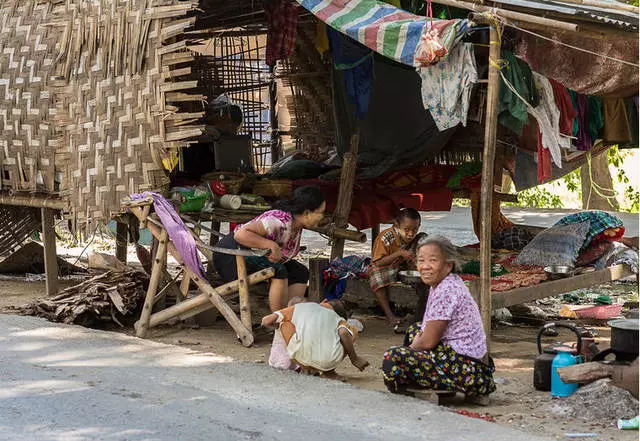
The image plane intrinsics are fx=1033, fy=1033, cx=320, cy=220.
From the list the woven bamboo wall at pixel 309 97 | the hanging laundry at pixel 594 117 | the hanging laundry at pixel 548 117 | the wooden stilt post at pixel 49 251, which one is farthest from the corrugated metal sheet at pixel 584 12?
the wooden stilt post at pixel 49 251

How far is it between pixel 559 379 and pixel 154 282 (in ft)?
10.9

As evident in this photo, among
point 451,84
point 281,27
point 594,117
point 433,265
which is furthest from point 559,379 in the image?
point 281,27

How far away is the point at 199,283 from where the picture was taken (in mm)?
7773

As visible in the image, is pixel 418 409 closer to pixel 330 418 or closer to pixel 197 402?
pixel 330 418

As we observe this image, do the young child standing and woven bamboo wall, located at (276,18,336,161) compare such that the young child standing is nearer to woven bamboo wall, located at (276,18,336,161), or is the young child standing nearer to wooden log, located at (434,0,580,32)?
wooden log, located at (434,0,580,32)

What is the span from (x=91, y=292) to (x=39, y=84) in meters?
2.03

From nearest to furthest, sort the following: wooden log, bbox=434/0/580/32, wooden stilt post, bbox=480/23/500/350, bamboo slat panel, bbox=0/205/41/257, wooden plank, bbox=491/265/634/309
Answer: wooden log, bbox=434/0/580/32
wooden stilt post, bbox=480/23/500/350
wooden plank, bbox=491/265/634/309
bamboo slat panel, bbox=0/205/41/257

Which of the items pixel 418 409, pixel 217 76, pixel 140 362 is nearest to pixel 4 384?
pixel 140 362

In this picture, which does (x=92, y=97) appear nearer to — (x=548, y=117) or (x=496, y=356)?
(x=548, y=117)

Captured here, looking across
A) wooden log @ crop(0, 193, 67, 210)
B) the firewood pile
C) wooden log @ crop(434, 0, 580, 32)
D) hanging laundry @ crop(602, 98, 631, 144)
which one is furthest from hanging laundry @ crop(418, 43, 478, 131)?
wooden log @ crop(0, 193, 67, 210)

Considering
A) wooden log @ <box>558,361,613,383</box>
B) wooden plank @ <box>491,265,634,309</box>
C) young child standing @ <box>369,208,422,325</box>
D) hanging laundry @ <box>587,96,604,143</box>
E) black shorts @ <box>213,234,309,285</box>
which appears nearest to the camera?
wooden log @ <box>558,361,613,383</box>

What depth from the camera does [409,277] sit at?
315 inches

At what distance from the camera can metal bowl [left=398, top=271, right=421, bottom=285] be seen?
7.92m

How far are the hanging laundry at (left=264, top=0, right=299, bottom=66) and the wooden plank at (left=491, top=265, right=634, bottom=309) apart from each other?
3.57m
